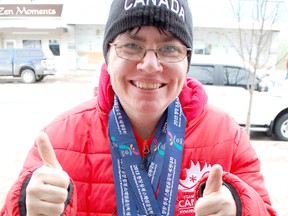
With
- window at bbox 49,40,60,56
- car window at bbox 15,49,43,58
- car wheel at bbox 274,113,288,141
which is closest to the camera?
car wheel at bbox 274,113,288,141

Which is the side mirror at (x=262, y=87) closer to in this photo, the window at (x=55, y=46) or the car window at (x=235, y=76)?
the car window at (x=235, y=76)

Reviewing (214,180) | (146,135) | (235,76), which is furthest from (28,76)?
(214,180)

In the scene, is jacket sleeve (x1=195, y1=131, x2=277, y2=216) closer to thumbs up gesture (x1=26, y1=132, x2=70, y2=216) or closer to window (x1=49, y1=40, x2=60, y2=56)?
thumbs up gesture (x1=26, y1=132, x2=70, y2=216)

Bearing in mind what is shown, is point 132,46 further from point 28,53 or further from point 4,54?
point 4,54

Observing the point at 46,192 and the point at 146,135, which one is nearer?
the point at 46,192

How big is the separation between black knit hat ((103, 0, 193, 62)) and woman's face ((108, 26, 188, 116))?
0.03 metres

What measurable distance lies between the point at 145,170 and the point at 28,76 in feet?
47.2

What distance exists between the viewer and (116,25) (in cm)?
131

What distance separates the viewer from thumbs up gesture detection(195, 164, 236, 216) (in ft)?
3.37

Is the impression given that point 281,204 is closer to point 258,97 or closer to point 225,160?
point 225,160

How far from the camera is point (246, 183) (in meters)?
1.29

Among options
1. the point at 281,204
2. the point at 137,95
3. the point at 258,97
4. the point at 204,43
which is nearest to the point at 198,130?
the point at 137,95

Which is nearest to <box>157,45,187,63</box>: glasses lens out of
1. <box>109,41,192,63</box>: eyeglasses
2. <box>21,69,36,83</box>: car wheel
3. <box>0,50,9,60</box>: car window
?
<box>109,41,192,63</box>: eyeglasses

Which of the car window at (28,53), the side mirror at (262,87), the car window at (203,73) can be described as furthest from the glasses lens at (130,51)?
the car window at (28,53)
